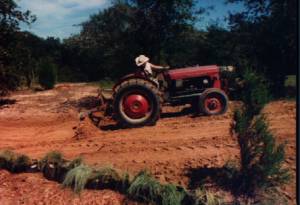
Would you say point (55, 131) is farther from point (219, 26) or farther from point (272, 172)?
point (272, 172)

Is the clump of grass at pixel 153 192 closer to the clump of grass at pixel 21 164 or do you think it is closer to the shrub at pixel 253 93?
the shrub at pixel 253 93

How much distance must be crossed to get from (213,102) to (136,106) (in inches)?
59.3

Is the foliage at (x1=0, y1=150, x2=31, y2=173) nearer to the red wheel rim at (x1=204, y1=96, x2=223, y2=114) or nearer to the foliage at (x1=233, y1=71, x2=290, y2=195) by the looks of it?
the foliage at (x1=233, y1=71, x2=290, y2=195)

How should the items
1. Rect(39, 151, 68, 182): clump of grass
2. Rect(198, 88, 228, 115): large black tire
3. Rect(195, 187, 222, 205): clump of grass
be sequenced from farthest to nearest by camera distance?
Rect(198, 88, 228, 115): large black tire, Rect(39, 151, 68, 182): clump of grass, Rect(195, 187, 222, 205): clump of grass

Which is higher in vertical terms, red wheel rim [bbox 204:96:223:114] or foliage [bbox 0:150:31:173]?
red wheel rim [bbox 204:96:223:114]

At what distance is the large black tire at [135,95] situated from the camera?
8941 mm

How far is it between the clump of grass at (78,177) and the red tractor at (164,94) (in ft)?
10.9

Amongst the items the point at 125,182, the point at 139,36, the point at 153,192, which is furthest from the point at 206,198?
the point at 139,36

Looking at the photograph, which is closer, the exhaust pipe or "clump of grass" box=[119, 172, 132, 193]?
"clump of grass" box=[119, 172, 132, 193]

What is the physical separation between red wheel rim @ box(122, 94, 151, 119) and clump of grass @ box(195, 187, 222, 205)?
13.6 feet

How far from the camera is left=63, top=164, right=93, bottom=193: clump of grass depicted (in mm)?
5578

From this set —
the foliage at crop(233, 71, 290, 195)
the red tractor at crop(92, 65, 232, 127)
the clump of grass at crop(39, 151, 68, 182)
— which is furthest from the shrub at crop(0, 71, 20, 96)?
the foliage at crop(233, 71, 290, 195)

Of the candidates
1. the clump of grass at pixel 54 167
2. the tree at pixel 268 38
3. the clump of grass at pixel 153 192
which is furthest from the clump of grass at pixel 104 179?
the tree at pixel 268 38

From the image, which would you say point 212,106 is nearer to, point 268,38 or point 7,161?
point 268,38
